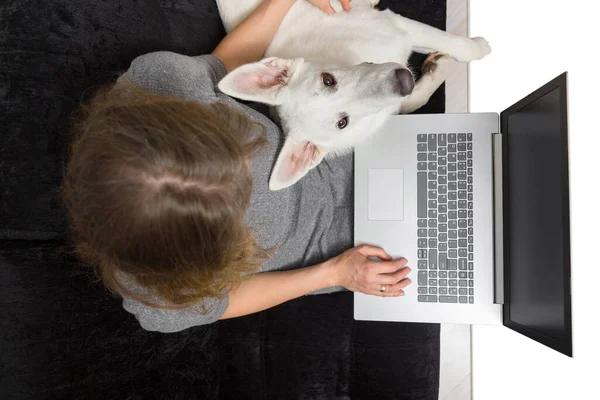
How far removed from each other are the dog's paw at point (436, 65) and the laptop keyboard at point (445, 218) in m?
0.40

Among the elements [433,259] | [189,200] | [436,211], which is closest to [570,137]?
[436,211]

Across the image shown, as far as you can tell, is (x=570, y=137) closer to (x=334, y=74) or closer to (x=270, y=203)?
(x=334, y=74)

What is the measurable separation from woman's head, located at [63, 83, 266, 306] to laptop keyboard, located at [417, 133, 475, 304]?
0.66 m

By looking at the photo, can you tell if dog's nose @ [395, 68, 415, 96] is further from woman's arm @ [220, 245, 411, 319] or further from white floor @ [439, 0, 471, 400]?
white floor @ [439, 0, 471, 400]

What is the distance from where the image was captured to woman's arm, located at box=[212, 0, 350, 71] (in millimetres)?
1386

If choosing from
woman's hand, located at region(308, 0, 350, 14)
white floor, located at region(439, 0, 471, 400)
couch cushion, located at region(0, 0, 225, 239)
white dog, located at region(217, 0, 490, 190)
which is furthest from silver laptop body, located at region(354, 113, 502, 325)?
couch cushion, located at region(0, 0, 225, 239)

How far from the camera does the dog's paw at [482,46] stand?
1.63m

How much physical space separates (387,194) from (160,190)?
797mm

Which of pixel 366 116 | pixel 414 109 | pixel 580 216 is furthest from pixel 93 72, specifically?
pixel 580 216

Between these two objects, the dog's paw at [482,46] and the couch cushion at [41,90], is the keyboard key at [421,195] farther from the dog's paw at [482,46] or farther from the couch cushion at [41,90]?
the couch cushion at [41,90]

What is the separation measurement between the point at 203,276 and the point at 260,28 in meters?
0.88

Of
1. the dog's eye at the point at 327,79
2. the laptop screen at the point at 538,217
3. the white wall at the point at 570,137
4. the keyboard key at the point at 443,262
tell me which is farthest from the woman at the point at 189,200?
the white wall at the point at 570,137

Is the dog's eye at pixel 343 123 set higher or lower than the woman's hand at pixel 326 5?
lower

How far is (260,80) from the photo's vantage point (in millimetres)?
1255
